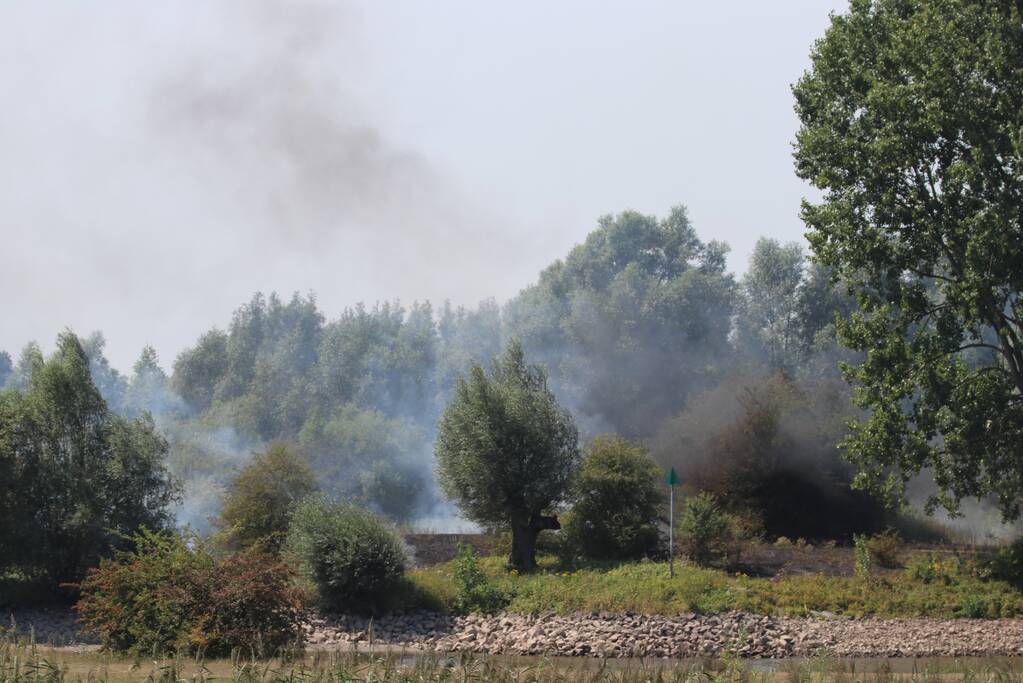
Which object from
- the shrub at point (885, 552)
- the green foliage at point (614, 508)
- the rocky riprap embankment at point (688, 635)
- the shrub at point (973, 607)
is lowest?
the rocky riprap embankment at point (688, 635)

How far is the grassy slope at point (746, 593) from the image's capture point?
35250 mm

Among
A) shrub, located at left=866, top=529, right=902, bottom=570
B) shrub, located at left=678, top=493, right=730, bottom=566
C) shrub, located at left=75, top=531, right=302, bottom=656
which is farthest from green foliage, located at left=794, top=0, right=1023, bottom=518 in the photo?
shrub, located at left=75, top=531, right=302, bottom=656

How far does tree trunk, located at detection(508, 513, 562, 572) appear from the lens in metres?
42.1

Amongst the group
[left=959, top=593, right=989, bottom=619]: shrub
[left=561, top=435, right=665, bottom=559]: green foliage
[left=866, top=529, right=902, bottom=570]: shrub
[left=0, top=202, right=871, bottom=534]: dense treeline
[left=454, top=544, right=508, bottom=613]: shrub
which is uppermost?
[left=0, top=202, right=871, bottom=534]: dense treeline

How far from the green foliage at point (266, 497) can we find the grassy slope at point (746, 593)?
7.27 m

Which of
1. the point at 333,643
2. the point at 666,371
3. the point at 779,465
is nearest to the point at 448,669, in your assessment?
the point at 333,643

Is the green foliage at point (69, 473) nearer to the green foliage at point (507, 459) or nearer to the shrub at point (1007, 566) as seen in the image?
the green foliage at point (507, 459)

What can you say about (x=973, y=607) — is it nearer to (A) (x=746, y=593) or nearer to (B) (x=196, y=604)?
(A) (x=746, y=593)

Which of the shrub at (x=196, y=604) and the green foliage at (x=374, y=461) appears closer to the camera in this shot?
the shrub at (x=196, y=604)

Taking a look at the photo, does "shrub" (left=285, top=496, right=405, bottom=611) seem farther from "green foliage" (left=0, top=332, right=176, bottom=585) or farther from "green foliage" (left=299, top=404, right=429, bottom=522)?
"green foliage" (left=299, top=404, right=429, bottom=522)

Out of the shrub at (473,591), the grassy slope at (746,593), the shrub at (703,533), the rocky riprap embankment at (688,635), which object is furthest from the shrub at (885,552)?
the shrub at (473,591)

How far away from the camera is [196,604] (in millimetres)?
27312

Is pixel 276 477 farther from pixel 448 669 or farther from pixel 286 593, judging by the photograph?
pixel 448 669

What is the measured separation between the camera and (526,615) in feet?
120
